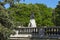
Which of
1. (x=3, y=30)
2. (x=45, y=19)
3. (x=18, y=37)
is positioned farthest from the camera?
(x=45, y=19)

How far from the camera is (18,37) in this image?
15422mm

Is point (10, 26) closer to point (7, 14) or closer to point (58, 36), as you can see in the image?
point (7, 14)

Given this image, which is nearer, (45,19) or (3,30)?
(3,30)

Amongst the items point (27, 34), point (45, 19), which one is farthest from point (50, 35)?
point (45, 19)

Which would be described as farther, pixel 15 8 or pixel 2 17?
pixel 15 8

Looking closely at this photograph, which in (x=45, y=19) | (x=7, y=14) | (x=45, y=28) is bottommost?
(x=45, y=19)

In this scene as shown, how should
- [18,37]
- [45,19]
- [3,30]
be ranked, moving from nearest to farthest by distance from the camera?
1. [3,30]
2. [18,37]
3. [45,19]

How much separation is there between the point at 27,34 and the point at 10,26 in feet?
5.56

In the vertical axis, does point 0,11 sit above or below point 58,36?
above

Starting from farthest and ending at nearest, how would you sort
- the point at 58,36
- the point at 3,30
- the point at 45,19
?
the point at 45,19 → the point at 58,36 → the point at 3,30

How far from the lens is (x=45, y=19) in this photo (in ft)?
148

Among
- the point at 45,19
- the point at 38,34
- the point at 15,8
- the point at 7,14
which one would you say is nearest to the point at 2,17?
the point at 7,14

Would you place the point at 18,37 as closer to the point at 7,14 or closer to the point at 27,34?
the point at 27,34

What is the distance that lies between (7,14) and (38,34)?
8.35 feet
